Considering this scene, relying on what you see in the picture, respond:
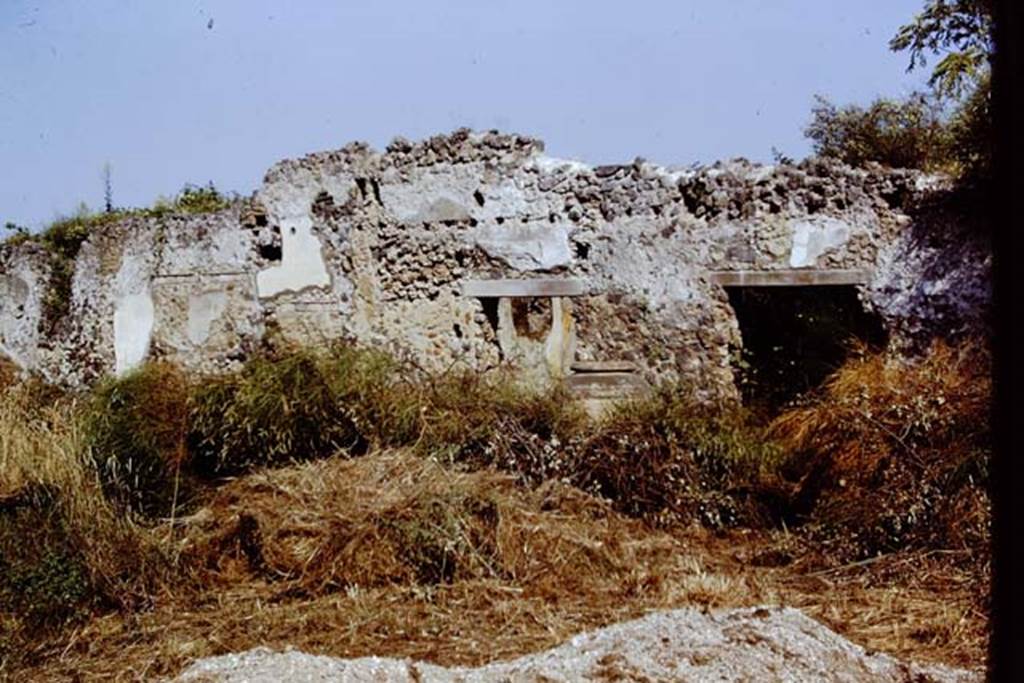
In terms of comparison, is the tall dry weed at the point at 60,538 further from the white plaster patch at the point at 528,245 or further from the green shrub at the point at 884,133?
the green shrub at the point at 884,133

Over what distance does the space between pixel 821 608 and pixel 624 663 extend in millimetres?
1583

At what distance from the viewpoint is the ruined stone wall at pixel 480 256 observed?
8422mm

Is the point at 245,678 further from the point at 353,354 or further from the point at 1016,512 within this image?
the point at 353,354

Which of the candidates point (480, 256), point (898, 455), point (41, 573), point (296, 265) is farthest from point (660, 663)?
point (296, 265)

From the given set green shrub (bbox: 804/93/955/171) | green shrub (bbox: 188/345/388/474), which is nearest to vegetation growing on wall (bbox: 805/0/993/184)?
green shrub (bbox: 804/93/955/171)

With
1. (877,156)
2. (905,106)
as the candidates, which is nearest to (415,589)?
(877,156)

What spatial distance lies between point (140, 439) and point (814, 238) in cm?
541

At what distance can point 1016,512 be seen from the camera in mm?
1140

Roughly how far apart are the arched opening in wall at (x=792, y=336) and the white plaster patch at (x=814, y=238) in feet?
1.21

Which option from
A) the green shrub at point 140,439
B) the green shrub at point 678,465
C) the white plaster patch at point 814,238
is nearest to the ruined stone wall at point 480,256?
the white plaster patch at point 814,238

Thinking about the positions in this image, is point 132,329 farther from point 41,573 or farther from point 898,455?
point 898,455

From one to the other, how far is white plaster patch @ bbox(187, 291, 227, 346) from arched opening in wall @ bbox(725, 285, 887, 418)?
4.95 metres

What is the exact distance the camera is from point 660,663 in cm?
439

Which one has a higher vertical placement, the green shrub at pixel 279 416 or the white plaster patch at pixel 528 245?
Result: the white plaster patch at pixel 528 245
